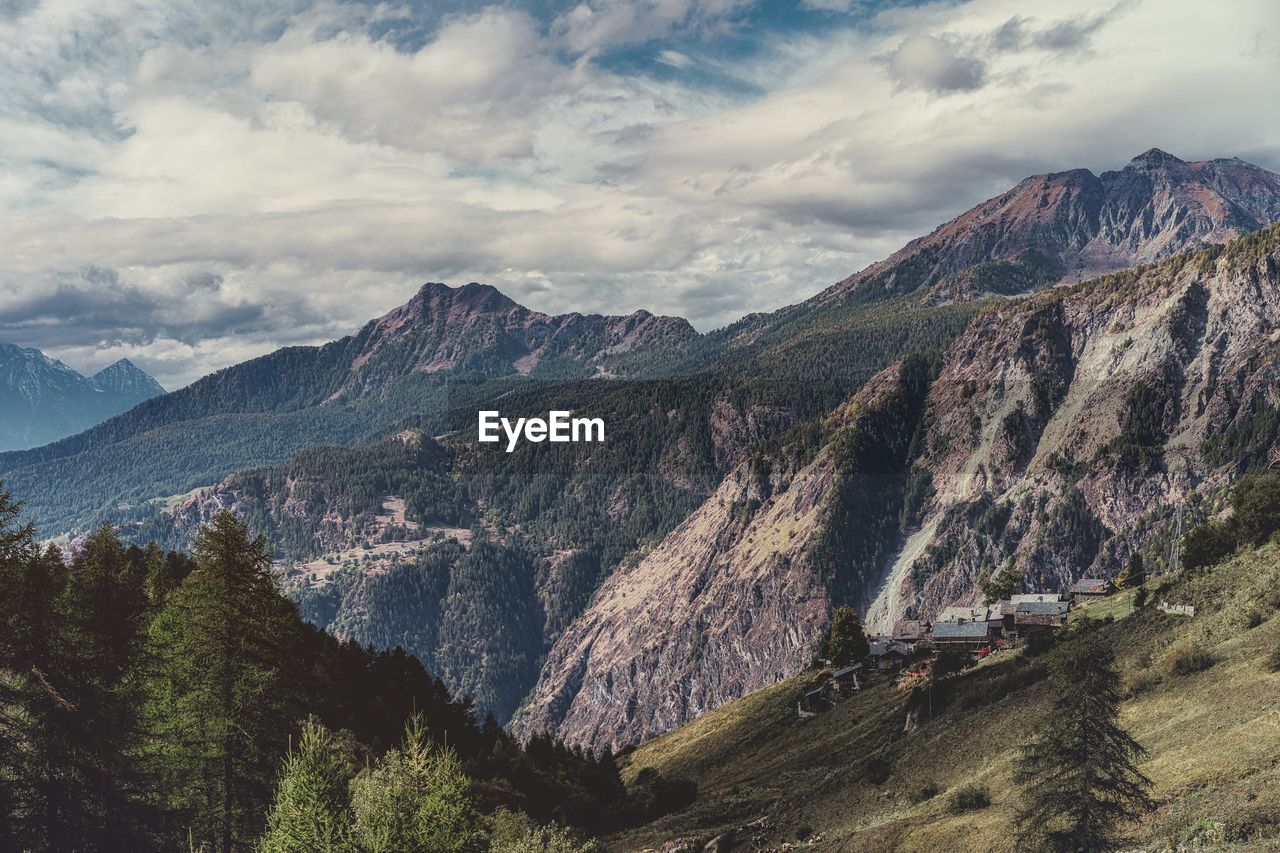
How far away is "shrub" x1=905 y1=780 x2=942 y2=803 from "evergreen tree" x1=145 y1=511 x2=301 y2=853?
1659 inches

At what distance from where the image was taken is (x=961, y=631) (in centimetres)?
14062

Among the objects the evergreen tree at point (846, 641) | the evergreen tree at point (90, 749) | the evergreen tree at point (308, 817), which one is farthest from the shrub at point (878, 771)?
the evergreen tree at point (846, 641)

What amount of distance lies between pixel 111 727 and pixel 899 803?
50967 mm

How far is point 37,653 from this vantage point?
49.4 metres

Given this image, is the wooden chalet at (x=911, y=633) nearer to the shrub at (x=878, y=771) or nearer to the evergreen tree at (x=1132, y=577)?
the evergreen tree at (x=1132, y=577)

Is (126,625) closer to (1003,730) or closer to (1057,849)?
(1057,849)

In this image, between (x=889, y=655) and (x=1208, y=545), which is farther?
(x=889, y=655)

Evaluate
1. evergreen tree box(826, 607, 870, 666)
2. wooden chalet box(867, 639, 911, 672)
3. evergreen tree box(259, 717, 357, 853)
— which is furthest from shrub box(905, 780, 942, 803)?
evergreen tree box(826, 607, 870, 666)

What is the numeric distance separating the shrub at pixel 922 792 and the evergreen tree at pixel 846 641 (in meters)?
81.6

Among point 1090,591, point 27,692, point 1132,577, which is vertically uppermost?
point 27,692

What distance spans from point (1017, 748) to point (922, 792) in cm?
→ 725

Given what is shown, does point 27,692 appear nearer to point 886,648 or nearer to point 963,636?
point 963,636

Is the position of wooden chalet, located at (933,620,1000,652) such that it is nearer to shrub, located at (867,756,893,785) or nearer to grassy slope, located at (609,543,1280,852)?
grassy slope, located at (609,543,1280,852)

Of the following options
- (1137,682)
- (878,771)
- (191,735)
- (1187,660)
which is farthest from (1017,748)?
(191,735)
